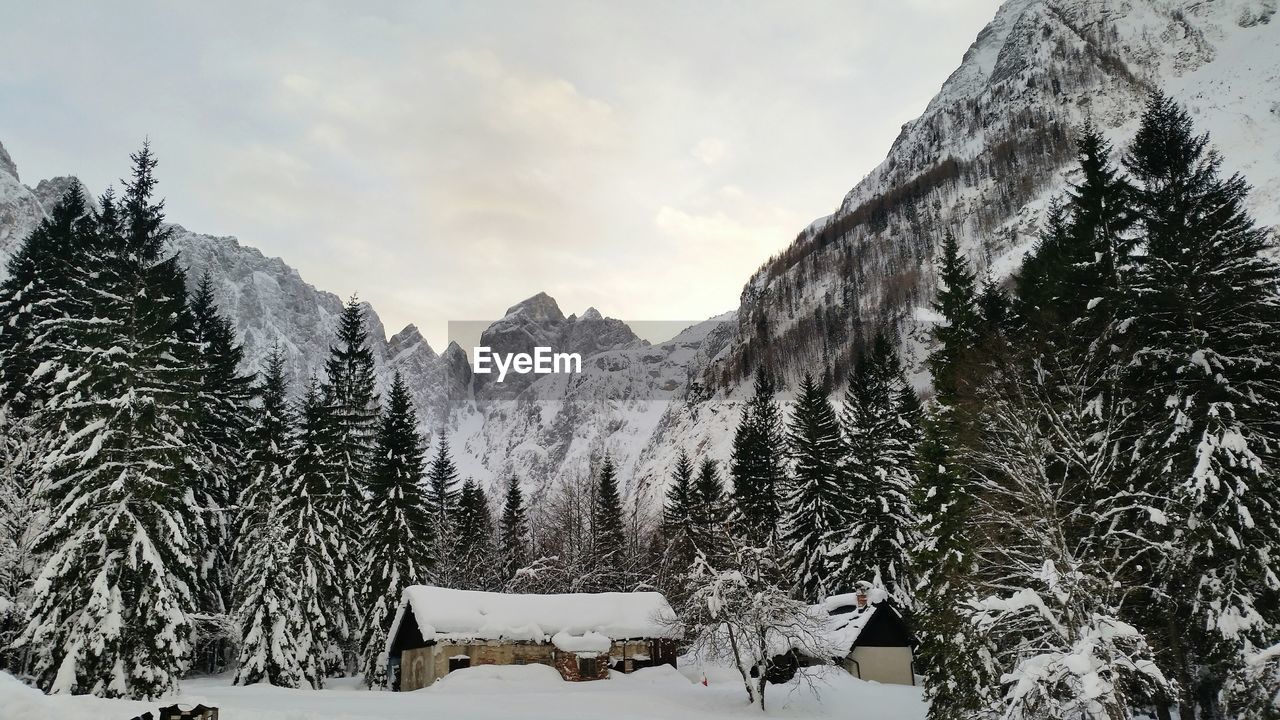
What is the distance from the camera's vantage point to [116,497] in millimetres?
21516

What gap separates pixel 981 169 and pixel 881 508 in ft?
334

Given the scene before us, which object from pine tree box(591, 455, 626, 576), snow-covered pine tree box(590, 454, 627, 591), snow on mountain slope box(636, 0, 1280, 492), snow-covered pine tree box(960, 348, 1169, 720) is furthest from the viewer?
snow on mountain slope box(636, 0, 1280, 492)

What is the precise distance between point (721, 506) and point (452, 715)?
3590 cm

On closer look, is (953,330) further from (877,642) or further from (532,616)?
(532,616)

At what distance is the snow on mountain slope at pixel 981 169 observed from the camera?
4188 inches

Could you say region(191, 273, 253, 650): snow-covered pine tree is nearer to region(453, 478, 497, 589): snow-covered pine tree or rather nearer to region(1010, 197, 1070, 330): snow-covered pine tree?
region(453, 478, 497, 589): snow-covered pine tree

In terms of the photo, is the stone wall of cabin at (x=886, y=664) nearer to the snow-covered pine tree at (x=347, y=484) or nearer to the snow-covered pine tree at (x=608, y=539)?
the snow-covered pine tree at (x=608, y=539)

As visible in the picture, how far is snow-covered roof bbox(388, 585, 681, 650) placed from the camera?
1342 inches

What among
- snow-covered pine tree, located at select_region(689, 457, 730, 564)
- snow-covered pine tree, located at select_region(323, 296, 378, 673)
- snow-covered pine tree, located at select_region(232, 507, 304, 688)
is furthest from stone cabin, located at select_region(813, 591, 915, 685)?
snow-covered pine tree, located at select_region(232, 507, 304, 688)

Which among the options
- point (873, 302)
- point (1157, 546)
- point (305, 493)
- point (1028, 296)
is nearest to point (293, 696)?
point (305, 493)

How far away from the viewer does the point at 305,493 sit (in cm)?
3303

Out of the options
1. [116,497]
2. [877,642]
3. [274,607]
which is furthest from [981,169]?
[116,497]

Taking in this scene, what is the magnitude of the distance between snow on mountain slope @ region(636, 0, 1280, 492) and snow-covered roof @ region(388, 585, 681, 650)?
199ft

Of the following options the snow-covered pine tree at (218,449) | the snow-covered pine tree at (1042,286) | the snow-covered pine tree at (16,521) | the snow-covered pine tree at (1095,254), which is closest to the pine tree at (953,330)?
the snow-covered pine tree at (1042,286)
